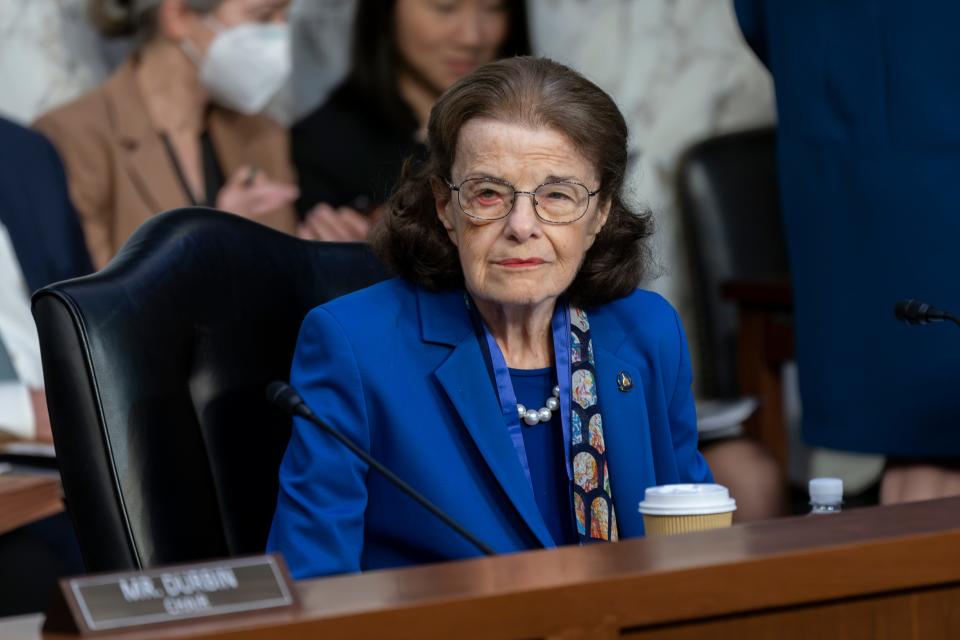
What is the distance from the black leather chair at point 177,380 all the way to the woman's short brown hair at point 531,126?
159 millimetres

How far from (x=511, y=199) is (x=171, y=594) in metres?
0.84

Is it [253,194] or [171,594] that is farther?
[253,194]

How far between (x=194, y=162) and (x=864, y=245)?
1742 millimetres

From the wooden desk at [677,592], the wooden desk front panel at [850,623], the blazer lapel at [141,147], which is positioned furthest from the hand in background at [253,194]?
the wooden desk front panel at [850,623]

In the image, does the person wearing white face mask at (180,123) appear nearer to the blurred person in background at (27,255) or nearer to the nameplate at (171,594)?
the blurred person in background at (27,255)

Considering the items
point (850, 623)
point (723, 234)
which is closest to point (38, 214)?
point (723, 234)

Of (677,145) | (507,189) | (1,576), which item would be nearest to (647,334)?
(507,189)

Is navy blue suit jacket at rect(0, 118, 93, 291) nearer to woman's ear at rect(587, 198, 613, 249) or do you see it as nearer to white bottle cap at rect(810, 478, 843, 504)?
woman's ear at rect(587, 198, 613, 249)

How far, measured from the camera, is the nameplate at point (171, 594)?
915mm

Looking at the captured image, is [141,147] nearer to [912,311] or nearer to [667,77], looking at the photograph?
[667,77]

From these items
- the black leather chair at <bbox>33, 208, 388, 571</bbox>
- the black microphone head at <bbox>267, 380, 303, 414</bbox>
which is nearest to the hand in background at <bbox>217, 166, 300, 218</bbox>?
the black leather chair at <bbox>33, 208, 388, 571</bbox>

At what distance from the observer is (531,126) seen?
167 centimetres

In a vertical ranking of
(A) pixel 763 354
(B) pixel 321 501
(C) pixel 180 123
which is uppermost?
(C) pixel 180 123

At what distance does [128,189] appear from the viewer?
3.28m
